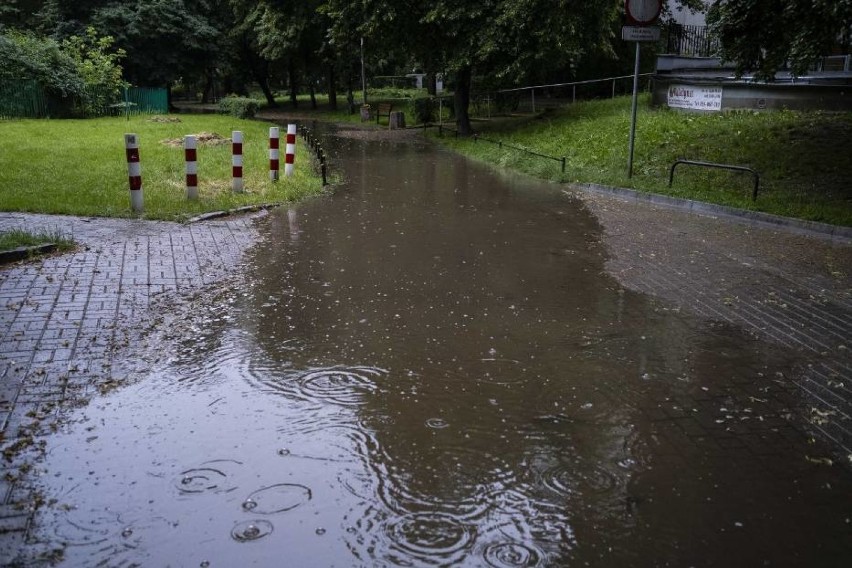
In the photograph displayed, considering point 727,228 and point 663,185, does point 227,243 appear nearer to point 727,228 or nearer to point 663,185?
point 727,228

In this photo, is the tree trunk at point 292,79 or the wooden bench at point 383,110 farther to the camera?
the tree trunk at point 292,79

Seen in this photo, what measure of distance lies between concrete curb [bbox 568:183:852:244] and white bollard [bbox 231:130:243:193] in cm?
655

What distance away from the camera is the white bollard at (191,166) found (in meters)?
11.2

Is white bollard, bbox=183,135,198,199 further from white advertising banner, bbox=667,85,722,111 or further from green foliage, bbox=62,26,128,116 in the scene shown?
green foliage, bbox=62,26,128,116

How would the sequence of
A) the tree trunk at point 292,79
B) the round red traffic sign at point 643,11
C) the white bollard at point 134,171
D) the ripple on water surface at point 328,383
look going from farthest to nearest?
the tree trunk at point 292,79, the round red traffic sign at point 643,11, the white bollard at point 134,171, the ripple on water surface at point 328,383

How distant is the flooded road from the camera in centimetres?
353

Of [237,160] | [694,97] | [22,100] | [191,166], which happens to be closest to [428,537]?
[191,166]

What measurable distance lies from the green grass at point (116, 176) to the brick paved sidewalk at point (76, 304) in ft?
2.54

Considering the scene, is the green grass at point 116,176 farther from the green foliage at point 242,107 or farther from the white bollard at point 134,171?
the green foliage at point 242,107

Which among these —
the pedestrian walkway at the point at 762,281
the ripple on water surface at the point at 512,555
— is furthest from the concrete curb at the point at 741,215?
the ripple on water surface at the point at 512,555

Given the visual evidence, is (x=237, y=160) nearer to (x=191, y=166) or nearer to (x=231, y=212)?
(x=191, y=166)

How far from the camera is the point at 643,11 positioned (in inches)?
544

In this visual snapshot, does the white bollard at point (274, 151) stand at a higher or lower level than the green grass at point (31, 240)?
higher

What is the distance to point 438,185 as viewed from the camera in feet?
48.7
